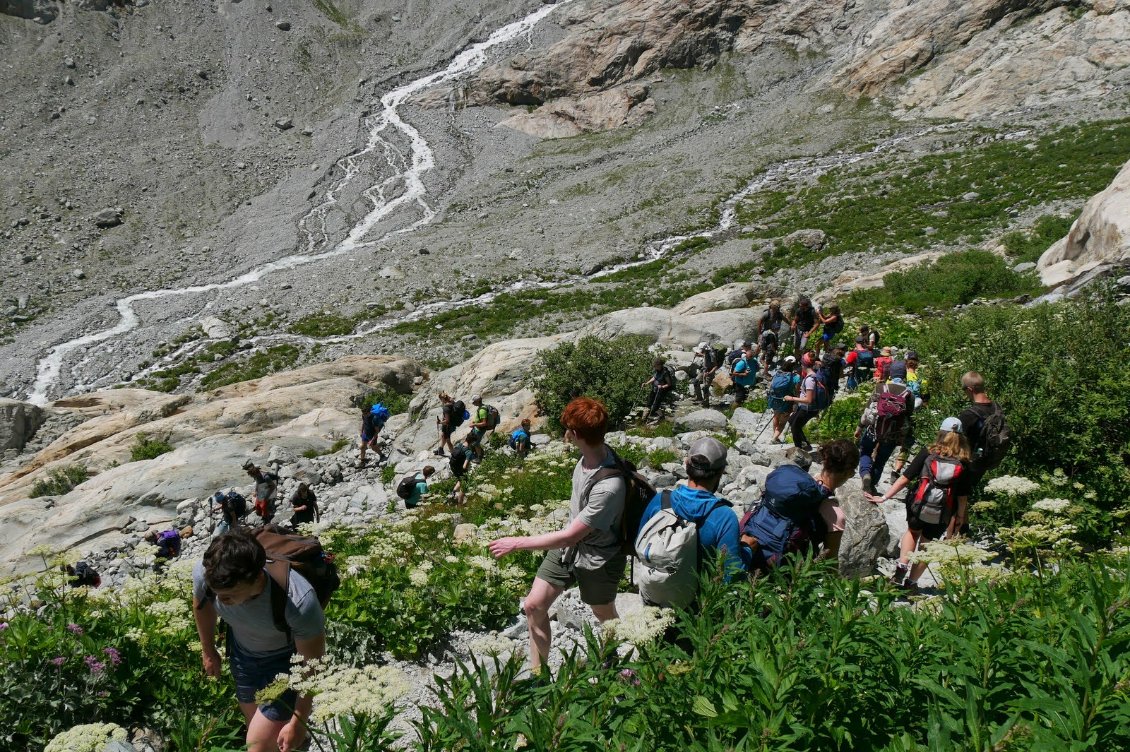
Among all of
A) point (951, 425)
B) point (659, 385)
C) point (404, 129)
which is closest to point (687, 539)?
point (951, 425)

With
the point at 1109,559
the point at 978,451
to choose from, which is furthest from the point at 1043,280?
the point at 1109,559

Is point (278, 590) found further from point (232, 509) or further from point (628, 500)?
point (232, 509)

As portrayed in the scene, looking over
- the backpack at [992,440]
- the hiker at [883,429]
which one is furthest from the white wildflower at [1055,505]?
the hiker at [883,429]

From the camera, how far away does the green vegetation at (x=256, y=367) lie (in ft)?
109

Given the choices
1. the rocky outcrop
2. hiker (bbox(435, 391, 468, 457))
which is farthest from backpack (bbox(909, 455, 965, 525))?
the rocky outcrop

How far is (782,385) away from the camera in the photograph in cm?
1178

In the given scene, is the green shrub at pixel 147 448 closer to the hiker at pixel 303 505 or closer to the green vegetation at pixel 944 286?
the hiker at pixel 303 505

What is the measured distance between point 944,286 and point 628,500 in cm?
2112

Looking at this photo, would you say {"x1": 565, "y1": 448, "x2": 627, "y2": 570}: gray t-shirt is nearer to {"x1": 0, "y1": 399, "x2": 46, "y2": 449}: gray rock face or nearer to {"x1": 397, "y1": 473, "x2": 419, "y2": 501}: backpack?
{"x1": 397, "y1": 473, "x2": 419, "y2": 501}: backpack

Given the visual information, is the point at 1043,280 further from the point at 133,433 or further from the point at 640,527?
the point at 133,433

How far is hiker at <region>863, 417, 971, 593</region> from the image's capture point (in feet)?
21.1

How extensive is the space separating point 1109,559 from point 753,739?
162 inches

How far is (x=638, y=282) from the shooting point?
40688 mm

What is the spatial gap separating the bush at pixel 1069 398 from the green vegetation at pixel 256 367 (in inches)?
1224
